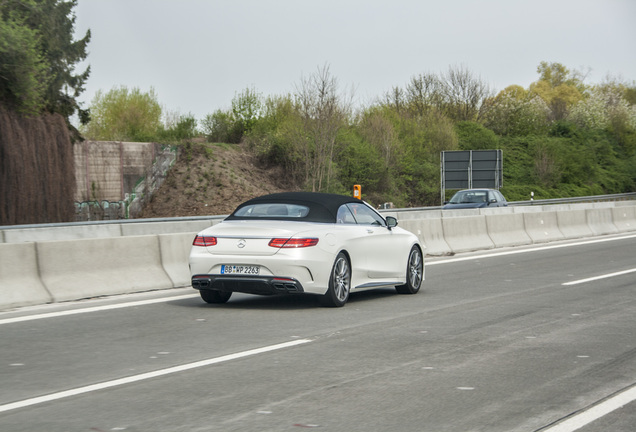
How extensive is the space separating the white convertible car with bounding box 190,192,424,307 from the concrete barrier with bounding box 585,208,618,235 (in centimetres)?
1944

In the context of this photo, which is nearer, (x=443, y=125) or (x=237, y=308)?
(x=237, y=308)

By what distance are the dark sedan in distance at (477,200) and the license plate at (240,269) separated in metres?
25.4

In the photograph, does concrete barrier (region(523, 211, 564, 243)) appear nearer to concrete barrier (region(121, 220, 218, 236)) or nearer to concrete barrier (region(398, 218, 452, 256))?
concrete barrier (region(398, 218, 452, 256))

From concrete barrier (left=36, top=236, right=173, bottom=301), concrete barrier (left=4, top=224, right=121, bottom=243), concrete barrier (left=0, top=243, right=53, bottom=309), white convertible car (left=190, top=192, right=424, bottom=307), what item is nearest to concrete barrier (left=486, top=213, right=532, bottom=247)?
concrete barrier (left=4, top=224, right=121, bottom=243)

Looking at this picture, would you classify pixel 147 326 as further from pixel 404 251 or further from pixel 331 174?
pixel 331 174

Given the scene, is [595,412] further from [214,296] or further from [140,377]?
[214,296]

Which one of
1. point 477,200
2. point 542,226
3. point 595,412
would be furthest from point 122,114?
point 595,412

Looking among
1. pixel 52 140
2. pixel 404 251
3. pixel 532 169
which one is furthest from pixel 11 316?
pixel 532 169

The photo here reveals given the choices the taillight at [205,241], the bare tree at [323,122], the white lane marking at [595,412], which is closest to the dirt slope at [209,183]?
the bare tree at [323,122]

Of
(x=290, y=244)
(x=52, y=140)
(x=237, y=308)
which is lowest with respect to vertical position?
(x=237, y=308)

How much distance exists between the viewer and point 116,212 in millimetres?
56969

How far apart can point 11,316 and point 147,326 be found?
5.97ft

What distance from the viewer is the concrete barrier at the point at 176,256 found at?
44.0 ft

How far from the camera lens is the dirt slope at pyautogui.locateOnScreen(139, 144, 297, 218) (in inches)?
2334
